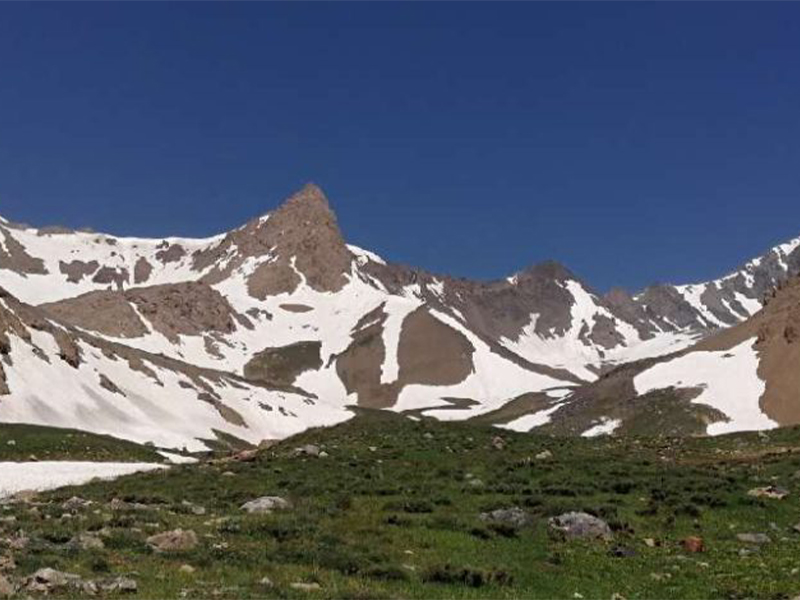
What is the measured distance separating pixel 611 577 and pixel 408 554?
17.3 feet

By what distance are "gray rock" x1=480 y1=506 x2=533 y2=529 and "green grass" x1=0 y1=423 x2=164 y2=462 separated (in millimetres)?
40886

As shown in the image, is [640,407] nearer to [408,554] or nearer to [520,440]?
[520,440]

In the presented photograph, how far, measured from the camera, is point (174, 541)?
22.9 metres

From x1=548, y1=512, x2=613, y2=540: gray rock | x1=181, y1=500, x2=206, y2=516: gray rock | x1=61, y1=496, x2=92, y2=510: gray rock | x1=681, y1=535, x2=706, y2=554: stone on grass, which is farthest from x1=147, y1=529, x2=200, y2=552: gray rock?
x1=681, y1=535, x2=706, y2=554: stone on grass

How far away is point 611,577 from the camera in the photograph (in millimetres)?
22641

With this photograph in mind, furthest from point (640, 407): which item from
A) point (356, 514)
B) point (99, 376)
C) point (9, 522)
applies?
point (9, 522)

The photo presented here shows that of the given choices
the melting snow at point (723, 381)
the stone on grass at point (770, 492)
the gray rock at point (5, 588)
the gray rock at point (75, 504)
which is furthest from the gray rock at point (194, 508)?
the melting snow at point (723, 381)

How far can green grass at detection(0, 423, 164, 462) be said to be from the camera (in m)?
64.5

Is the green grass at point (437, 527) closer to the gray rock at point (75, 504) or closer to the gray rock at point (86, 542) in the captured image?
the gray rock at point (86, 542)

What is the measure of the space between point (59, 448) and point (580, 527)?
166ft

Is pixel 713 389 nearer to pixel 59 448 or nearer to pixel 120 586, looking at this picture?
pixel 59 448

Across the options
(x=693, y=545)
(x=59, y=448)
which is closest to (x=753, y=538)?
(x=693, y=545)

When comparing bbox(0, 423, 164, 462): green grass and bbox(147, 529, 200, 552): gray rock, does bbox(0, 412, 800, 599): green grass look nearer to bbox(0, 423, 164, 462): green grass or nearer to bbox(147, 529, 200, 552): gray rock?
bbox(147, 529, 200, 552): gray rock

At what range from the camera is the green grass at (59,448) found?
64.5m
